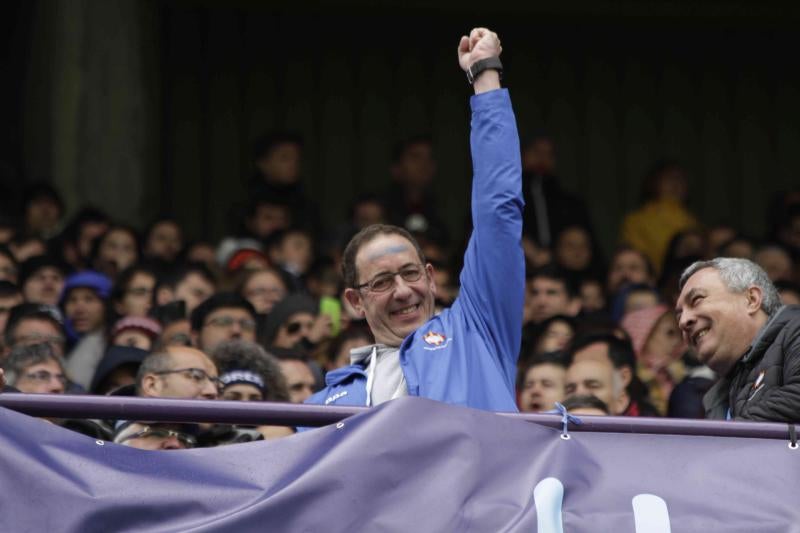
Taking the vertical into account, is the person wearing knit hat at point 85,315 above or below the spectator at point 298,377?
above

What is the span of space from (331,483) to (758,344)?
5.34ft

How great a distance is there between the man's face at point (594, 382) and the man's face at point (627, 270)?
3.12 m

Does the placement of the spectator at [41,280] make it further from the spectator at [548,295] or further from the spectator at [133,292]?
the spectator at [548,295]

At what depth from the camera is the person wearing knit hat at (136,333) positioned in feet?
28.2

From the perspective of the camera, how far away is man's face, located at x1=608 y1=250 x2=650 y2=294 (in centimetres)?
1111

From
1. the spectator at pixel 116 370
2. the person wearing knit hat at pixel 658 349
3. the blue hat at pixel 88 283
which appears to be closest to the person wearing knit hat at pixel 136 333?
the spectator at pixel 116 370

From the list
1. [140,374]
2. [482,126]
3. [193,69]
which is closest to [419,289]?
[482,126]

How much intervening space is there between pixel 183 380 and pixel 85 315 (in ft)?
8.72

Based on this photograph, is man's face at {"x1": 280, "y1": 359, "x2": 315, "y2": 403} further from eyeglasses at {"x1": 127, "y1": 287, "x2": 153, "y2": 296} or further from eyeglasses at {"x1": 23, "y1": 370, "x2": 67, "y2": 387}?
eyeglasses at {"x1": 127, "y1": 287, "x2": 153, "y2": 296}

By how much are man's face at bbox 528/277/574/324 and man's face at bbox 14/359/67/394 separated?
335 centimetres

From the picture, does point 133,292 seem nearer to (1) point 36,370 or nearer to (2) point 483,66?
(1) point 36,370

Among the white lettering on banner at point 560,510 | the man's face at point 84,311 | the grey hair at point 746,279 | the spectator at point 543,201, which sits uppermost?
the spectator at point 543,201

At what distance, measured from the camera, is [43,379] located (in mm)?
7305

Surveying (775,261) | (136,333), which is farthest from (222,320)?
(775,261)
